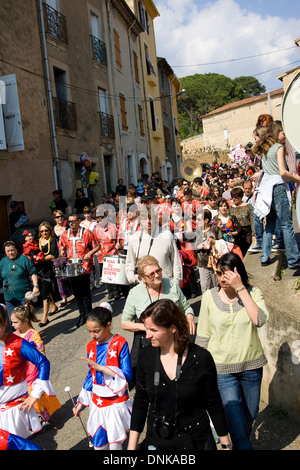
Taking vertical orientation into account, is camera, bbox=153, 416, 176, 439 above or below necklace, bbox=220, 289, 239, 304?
below

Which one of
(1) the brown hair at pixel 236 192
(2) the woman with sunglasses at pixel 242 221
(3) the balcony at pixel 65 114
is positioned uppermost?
(3) the balcony at pixel 65 114

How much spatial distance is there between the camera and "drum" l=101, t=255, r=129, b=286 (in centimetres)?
455

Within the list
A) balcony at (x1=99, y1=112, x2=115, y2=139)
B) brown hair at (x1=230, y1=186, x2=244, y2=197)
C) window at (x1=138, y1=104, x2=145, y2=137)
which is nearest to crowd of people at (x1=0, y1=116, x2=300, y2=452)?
brown hair at (x1=230, y1=186, x2=244, y2=197)

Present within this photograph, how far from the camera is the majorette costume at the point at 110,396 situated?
3627 mm

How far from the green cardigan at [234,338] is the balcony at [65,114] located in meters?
13.4

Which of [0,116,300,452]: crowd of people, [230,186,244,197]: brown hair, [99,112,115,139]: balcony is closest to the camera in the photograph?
[0,116,300,452]: crowd of people

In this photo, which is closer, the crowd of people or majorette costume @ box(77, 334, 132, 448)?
the crowd of people

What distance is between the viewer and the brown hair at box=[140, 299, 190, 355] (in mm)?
2836

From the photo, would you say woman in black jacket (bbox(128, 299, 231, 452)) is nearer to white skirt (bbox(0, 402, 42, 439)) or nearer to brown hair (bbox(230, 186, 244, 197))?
white skirt (bbox(0, 402, 42, 439))

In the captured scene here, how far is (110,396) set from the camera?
3.69m

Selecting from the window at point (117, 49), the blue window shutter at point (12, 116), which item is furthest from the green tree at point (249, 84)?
the blue window shutter at point (12, 116)

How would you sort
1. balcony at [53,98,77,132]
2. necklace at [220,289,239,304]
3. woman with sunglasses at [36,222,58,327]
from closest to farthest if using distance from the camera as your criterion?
1. necklace at [220,289,239,304]
2. woman with sunglasses at [36,222,58,327]
3. balcony at [53,98,77,132]

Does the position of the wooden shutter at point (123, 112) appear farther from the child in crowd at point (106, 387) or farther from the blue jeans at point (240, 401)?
the blue jeans at point (240, 401)

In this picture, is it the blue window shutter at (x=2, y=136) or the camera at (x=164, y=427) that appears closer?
the camera at (x=164, y=427)
